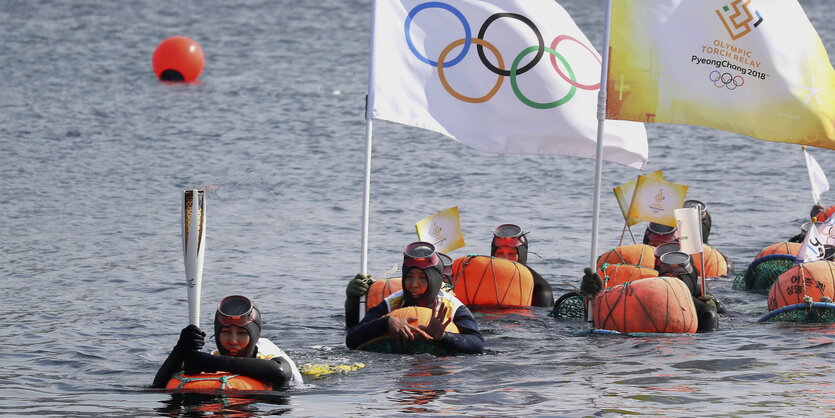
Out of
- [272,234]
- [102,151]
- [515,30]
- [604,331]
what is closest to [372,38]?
[515,30]

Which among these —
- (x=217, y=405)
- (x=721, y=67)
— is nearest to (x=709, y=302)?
(x=721, y=67)

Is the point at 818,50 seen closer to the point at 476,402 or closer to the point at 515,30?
Result: the point at 515,30

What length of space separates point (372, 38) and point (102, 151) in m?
18.6

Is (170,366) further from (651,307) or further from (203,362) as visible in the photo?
(651,307)

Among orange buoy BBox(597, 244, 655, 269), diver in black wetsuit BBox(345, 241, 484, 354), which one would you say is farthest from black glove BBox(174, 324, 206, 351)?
orange buoy BBox(597, 244, 655, 269)

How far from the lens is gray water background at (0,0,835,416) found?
14.5 metres

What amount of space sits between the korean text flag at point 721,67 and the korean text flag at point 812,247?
2.56m

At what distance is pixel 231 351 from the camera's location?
13422 mm

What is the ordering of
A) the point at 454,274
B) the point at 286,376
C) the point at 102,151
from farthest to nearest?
the point at 102,151
the point at 454,274
the point at 286,376

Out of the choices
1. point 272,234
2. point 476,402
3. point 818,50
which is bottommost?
point 476,402

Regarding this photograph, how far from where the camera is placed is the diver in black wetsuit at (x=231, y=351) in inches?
517

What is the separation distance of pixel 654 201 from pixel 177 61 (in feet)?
91.1

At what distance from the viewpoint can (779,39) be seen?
16.1 meters

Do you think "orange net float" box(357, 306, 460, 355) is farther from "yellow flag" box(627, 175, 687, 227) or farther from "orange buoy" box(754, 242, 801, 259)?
"orange buoy" box(754, 242, 801, 259)
